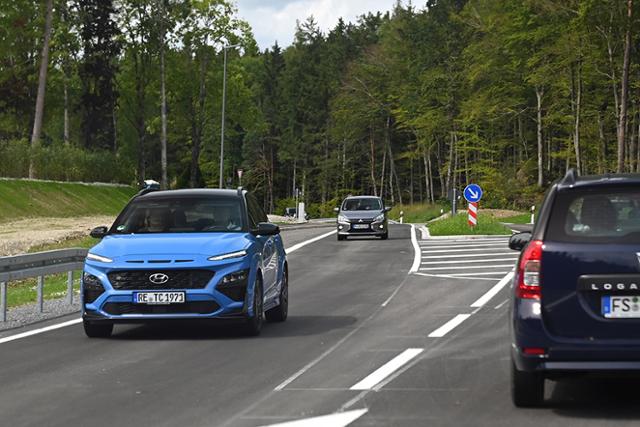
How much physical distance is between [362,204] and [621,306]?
34007 millimetres

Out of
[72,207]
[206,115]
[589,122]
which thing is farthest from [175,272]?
[206,115]

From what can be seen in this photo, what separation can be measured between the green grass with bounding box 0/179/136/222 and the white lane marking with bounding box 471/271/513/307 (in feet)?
91.4

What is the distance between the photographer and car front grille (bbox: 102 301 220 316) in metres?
12.9

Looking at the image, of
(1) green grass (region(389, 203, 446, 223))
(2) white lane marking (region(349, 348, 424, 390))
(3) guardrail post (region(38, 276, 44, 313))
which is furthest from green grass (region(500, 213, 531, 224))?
(2) white lane marking (region(349, 348, 424, 390))

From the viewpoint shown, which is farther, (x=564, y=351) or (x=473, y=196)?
(x=473, y=196)

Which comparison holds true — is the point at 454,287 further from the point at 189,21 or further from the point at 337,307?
the point at 189,21

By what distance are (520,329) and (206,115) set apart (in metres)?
79.3

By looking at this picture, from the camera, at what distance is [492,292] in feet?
64.0

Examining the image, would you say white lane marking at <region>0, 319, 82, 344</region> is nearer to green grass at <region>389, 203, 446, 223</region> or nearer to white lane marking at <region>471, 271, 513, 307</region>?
white lane marking at <region>471, 271, 513, 307</region>

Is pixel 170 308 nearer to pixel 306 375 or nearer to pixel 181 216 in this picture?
pixel 181 216

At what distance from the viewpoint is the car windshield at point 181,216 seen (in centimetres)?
1411

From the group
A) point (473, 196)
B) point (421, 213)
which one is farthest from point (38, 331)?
point (421, 213)

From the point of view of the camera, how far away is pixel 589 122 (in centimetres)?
7744

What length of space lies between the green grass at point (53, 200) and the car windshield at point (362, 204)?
41.8ft
